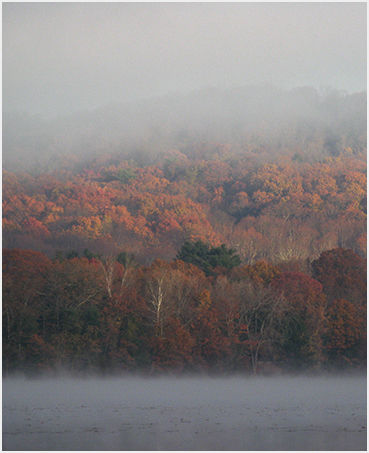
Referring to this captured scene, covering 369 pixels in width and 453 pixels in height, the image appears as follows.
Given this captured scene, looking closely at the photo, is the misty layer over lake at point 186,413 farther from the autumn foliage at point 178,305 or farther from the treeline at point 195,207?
the treeline at point 195,207

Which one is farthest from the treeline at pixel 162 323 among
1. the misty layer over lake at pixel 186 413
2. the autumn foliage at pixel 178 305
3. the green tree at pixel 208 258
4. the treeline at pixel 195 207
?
the treeline at pixel 195 207

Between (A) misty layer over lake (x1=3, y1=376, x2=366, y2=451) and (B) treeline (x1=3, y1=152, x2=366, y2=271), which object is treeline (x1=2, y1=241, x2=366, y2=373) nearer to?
(A) misty layer over lake (x1=3, y1=376, x2=366, y2=451)

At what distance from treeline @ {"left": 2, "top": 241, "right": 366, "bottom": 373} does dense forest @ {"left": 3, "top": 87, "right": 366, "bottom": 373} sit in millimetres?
105

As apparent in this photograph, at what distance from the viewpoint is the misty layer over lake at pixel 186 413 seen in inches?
993

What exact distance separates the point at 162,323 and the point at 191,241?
37.1 metres

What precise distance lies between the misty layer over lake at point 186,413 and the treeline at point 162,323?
1212 millimetres

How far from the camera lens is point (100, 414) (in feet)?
98.1

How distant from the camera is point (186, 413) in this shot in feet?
100

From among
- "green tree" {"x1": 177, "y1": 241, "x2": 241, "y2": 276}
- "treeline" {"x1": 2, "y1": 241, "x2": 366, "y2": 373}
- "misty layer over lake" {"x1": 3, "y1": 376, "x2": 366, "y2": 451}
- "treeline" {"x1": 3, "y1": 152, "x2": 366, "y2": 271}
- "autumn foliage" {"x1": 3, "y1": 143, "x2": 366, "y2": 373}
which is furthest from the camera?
"treeline" {"x1": 3, "y1": 152, "x2": 366, "y2": 271}

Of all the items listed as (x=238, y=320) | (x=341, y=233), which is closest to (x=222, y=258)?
(x=238, y=320)

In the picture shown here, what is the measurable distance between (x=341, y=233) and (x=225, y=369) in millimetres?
45568

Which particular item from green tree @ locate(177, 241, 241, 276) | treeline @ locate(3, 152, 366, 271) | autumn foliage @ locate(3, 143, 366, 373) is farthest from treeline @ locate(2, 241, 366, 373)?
treeline @ locate(3, 152, 366, 271)

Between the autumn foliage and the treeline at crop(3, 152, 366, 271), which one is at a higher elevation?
the treeline at crop(3, 152, 366, 271)

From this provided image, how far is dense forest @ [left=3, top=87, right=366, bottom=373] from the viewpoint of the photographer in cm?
3806
